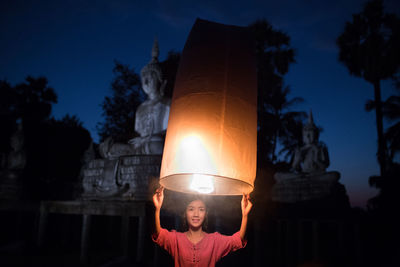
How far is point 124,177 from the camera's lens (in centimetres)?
673

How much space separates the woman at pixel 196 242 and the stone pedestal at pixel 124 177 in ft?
13.0

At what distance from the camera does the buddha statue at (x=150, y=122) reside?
7.17m

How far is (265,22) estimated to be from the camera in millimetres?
18969

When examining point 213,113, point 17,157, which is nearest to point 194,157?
point 213,113

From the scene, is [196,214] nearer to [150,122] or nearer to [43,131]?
[150,122]

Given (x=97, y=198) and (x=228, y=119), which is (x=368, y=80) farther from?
(x=228, y=119)

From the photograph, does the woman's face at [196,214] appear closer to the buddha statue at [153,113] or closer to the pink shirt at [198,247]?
the pink shirt at [198,247]

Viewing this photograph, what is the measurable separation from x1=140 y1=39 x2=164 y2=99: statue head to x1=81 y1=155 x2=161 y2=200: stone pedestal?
2054 millimetres

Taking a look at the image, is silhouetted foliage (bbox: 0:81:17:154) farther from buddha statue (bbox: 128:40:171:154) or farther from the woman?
the woman

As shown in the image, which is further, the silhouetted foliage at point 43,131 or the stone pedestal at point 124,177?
the silhouetted foliage at point 43,131

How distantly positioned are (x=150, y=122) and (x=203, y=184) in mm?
5795

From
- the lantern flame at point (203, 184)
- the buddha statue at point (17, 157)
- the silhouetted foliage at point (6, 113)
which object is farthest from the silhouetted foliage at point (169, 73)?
the silhouetted foliage at point (6, 113)

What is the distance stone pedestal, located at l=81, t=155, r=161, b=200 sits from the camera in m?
6.39

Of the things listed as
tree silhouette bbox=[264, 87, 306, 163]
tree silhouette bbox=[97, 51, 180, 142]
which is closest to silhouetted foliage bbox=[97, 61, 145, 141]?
tree silhouette bbox=[97, 51, 180, 142]
